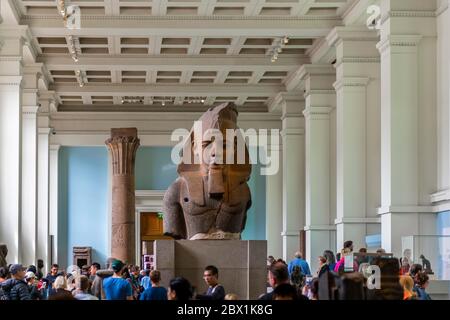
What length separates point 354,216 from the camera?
26859 mm

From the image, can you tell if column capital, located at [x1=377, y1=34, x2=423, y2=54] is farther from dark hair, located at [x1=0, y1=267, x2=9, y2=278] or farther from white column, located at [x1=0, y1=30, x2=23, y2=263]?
dark hair, located at [x1=0, y1=267, x2=9, y2=278]

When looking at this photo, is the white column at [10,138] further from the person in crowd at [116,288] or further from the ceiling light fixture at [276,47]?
the person in crowd at [116,288]

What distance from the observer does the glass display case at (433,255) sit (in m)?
17.7

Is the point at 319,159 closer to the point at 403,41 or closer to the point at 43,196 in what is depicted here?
the point at 403,41

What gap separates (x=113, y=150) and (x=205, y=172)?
57.2ft

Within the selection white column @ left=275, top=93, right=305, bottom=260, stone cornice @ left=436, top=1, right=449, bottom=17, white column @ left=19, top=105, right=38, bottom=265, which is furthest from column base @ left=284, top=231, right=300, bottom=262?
stone cornice @ left=436, top=1, right=449, bottom=17

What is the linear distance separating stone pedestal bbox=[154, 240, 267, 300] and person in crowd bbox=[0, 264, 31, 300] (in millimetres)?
2848

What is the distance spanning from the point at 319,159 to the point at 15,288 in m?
20.4

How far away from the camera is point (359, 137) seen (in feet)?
88.7

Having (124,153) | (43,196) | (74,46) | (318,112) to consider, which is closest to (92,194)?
(43,196)

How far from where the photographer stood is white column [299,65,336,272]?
32.4 metres

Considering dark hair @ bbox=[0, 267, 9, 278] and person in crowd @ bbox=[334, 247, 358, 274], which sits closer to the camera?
dark hair @ bbox=[0, 267, 9, 278]

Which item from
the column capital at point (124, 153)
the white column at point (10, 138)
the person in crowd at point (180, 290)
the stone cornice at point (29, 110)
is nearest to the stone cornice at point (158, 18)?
the white column at point (10, 138)

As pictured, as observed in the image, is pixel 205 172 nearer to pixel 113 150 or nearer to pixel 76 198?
pixel 113 150
